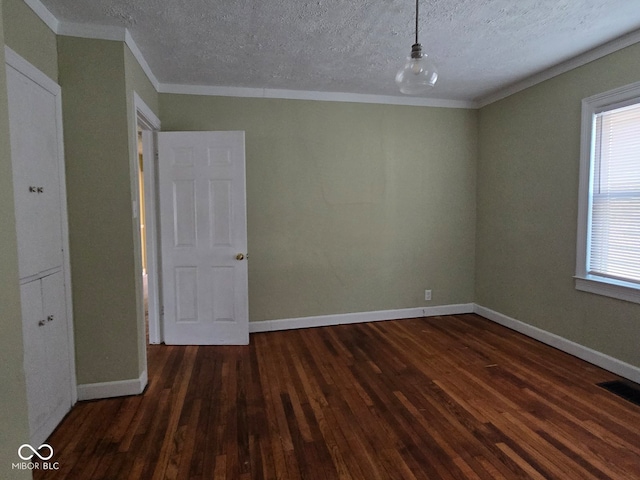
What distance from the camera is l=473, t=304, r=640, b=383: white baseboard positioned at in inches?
104

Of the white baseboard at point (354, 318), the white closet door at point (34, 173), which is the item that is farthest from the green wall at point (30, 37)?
the white baseboard at point (354, 318)

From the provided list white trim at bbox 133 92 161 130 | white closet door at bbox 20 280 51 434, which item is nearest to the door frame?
white trim at bbox 133 92 161 130

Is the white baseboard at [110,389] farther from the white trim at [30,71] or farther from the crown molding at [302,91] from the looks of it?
the crown molding at [302,91]

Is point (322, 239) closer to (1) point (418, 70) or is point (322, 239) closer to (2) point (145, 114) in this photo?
(2) point (145, 114)

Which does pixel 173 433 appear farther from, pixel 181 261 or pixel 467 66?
pixel 467 66

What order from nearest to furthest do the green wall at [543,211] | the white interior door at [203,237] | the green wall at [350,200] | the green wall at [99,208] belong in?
the green wall at [99,208] → the green wall at [543,211] → the white interior door at [203,237] → the green wall at [350,200]

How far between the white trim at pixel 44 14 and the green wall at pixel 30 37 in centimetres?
2

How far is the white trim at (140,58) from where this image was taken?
239 centimetres

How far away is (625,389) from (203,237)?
3.63m

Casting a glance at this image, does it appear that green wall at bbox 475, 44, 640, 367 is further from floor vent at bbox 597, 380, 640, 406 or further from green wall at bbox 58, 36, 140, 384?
green wall at bbox 58, 36, 140, 384

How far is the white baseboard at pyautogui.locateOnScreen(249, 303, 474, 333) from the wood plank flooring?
19.0 inches

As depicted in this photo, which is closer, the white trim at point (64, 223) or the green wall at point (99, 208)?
the white trim at point (64, 223)

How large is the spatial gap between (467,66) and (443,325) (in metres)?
2.65

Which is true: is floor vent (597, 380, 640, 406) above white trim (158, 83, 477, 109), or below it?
below
